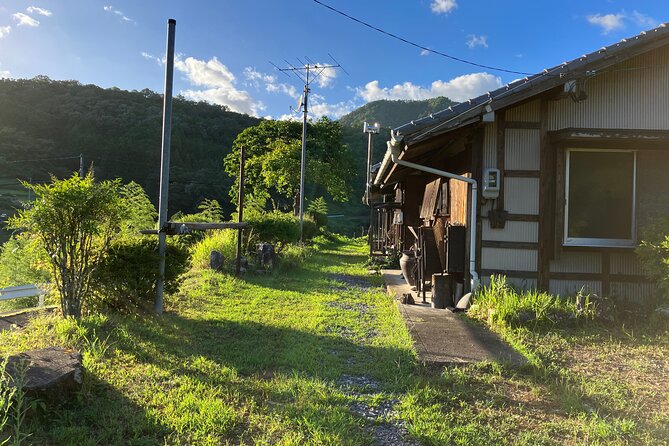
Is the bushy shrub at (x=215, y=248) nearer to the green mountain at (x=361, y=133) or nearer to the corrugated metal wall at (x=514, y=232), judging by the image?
the corrugated metal wall at (x=514, y=232)

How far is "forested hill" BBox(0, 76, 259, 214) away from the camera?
32.2m

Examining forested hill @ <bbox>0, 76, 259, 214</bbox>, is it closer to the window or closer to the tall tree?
the tall tree

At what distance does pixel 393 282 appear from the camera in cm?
899

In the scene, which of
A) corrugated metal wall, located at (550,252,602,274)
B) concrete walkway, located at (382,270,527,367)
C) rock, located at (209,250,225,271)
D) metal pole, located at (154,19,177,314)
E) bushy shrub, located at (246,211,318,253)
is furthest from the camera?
bushy shrub, located at (246,211,318,253)

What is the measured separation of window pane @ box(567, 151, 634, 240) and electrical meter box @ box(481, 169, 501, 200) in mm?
1083

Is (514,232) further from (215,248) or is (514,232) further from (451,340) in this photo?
(215,248)

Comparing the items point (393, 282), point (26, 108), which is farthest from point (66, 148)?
point (393, 282)

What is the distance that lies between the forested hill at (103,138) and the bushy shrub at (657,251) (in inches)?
1136

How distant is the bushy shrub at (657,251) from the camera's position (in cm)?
488

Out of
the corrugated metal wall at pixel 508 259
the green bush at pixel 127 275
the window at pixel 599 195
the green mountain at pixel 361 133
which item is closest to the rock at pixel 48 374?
the green bush at pixel 127 275

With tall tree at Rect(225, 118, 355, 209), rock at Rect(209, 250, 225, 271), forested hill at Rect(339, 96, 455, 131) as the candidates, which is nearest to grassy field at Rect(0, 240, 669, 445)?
rock at Rect(209, 250, 225, 271)

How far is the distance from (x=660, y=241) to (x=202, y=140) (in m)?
39.8

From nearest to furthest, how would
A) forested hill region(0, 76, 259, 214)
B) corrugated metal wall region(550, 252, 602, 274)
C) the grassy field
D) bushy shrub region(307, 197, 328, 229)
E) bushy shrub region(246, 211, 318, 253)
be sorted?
1. the grassy field
2. corrugated metal wall region(550, 252, 602, 274)
3. bushy shrub region(246, 211, 318, 253)
4. bushy shrub region(307, 197, 328, 229)
5. forested hill region(0, 76, 259, 214)

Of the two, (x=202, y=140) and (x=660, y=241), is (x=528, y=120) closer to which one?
(x=660, y=241)
